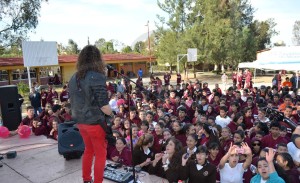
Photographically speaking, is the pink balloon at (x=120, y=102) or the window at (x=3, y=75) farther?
the window at (x=3, y=75)

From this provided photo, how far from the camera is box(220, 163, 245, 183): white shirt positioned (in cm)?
362

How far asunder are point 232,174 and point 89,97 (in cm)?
225

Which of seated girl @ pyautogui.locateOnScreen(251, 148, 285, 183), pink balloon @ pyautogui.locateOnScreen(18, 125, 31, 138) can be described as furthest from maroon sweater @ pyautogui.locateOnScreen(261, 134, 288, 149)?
pink balloon @ pyautogui.locateOnScreen(18, 125, 31, 138)

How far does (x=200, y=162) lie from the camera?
3.56 m

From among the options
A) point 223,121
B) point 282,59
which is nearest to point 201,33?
point 282,59

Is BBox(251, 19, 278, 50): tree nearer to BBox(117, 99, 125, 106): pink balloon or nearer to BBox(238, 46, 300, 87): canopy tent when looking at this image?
BBox(238, 46, 300, 87): canopy tent

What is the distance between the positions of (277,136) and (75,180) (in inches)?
146

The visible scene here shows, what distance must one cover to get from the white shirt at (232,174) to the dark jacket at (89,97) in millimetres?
1941

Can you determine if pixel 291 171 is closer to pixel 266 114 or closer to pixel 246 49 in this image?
pixel 266 114

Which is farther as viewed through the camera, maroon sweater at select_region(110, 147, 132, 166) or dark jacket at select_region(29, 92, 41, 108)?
dark jacket at select_region(29, 92, 41, 108)

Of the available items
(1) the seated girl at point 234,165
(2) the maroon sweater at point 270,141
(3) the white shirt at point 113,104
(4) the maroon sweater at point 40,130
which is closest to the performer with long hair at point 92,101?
(1) the seated girl at point 234,165

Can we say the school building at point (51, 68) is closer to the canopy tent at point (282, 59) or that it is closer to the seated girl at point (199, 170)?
the canopy tent at point (282, 59)

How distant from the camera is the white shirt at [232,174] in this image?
3619 mm

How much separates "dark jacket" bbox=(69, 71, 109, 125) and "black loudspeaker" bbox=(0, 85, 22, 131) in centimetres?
410
